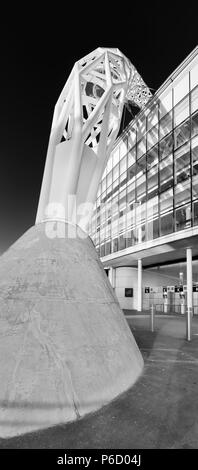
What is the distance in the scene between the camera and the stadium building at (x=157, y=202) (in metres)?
18.6

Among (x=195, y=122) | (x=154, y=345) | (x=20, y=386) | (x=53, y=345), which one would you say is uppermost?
(x=195, y=122)

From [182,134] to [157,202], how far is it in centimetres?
538

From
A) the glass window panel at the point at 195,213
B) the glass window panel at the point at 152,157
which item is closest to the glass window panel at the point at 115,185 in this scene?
the glass window panel at the point at 152,157

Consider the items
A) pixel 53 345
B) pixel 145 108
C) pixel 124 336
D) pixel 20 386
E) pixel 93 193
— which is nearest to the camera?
pixel 20 386

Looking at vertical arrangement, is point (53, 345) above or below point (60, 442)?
above

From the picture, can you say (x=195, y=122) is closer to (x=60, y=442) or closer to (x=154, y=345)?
(x=154, y=345)

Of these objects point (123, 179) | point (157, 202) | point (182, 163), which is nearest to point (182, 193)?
point (182, 163)

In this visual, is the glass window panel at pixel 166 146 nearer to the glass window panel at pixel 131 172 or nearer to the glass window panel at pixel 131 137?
the glass window panel at pixel 131 172

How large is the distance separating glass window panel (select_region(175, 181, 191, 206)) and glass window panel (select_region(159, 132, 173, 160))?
10.6 feet

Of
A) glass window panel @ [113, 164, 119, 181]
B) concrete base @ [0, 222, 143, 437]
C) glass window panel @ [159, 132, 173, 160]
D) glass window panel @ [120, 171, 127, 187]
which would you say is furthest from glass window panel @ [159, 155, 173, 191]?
concrete base @ [0, 222, 143, 437]

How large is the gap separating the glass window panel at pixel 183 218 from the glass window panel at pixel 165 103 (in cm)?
864

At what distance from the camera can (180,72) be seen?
65.6 feet

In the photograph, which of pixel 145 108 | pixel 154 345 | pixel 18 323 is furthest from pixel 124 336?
pixel 145 108
